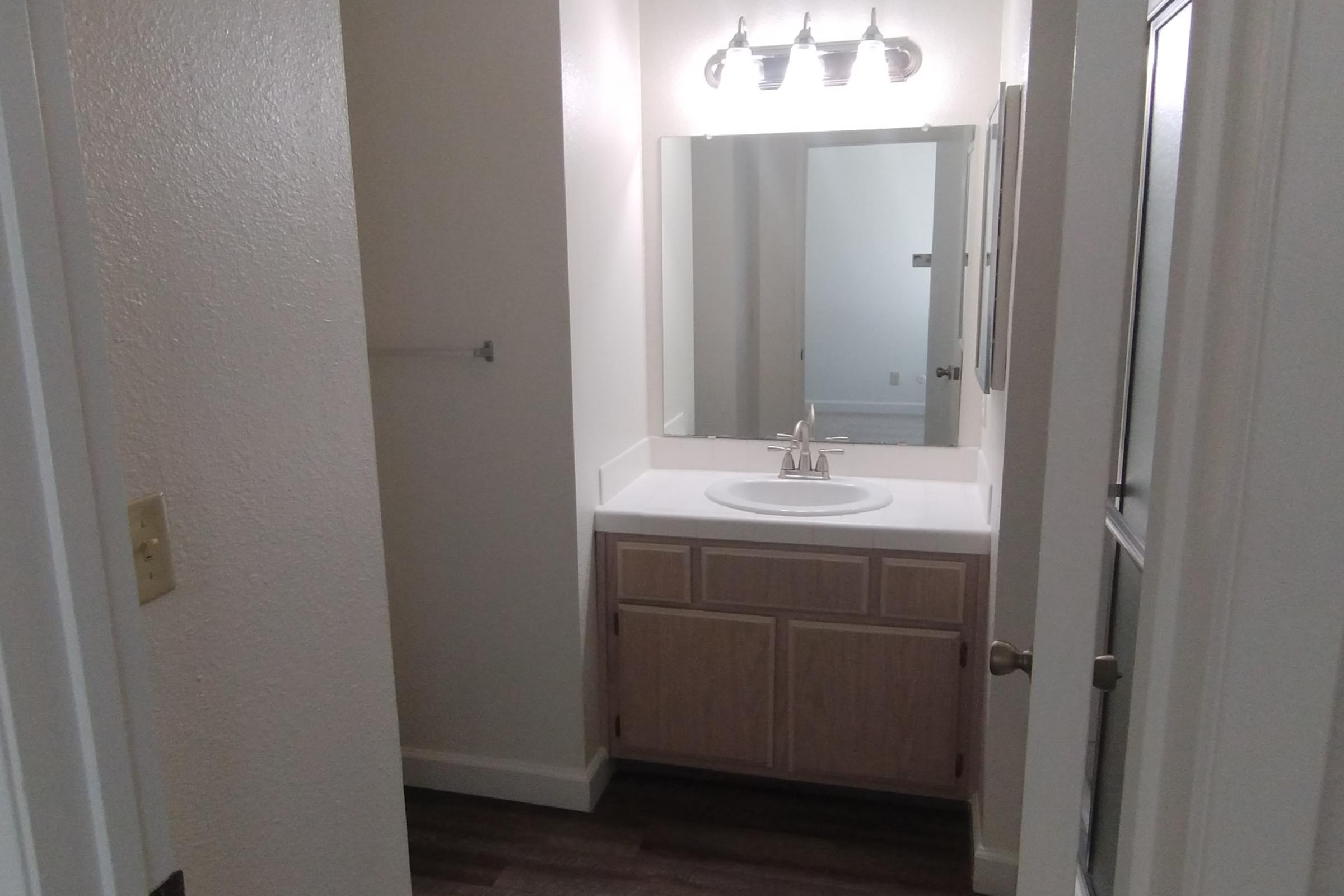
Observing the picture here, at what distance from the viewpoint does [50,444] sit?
644 mm

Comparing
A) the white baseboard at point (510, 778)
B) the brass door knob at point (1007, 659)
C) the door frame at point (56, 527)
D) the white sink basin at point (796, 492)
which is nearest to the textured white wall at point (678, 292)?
the white sink basin at point (796, 492)

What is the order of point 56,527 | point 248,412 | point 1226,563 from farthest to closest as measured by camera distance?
point 248,412 → point 56,527 → point 1226,563

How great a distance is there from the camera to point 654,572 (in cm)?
246

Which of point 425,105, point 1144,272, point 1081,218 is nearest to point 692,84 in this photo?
point 425,105

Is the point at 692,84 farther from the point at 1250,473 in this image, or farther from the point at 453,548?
the point at 1250,473

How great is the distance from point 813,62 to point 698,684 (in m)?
1.77

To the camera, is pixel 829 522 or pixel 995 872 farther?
pixel 829 522

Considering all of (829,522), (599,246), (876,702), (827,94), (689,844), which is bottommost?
(689,844)

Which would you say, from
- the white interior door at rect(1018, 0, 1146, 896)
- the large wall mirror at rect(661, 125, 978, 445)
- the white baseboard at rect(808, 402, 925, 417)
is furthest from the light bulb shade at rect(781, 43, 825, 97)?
the white interior door at rect(1018, 0, 1146, 896)

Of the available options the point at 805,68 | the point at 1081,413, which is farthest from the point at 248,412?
the point at 805,68

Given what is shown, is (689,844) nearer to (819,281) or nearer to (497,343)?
(497,343)

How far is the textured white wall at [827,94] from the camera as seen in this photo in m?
2.54

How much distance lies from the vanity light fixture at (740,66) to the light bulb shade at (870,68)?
278mm

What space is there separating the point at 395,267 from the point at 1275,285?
2.19 metres
